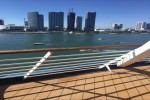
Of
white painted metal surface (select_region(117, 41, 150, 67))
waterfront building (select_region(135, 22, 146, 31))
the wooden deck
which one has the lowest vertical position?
the wooden deck

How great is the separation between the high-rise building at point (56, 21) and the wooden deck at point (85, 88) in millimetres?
105244

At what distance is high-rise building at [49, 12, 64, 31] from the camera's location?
10725 centimetres

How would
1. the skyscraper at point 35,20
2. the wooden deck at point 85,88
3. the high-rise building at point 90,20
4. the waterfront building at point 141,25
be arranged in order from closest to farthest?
the wooden deck at point 85,88
the skyscraper at point 35,20
the high-rise building at point 90,20
the waterfront building at point 141,25

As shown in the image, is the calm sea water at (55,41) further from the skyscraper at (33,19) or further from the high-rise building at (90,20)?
the skyscraper at (33,19)

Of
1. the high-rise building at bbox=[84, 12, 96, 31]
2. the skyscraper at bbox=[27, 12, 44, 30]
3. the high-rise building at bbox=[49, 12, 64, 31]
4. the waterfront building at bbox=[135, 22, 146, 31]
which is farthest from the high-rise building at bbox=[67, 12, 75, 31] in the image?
the waterfront building at bbox=[135, 22, 146, 31]

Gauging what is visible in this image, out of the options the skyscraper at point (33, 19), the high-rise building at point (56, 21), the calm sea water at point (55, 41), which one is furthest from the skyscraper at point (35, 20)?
the calm sea water at point (55, 41)

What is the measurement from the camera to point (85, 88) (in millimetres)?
2387

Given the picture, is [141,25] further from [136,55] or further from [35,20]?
[136,55]

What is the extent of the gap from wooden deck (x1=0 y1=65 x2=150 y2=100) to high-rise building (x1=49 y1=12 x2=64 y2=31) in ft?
345

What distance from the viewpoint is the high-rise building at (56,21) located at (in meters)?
107

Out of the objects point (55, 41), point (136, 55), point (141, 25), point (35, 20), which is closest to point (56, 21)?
point (35, 20)

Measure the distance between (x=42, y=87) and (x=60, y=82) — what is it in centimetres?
36

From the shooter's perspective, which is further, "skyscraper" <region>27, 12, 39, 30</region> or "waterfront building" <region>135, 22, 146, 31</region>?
"waterfront building" <region>135, 22, 146, 31</region>

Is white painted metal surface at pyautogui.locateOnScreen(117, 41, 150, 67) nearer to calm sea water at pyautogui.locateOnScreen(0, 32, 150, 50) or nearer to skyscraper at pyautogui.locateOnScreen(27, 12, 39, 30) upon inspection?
calm sea water at pyautogui.locateOnScreen(0, 32, 150, 50)
